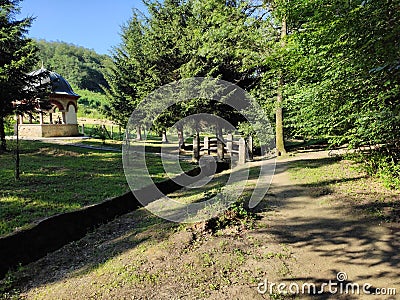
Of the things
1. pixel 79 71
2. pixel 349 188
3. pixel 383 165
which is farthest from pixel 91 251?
pixel 79 71

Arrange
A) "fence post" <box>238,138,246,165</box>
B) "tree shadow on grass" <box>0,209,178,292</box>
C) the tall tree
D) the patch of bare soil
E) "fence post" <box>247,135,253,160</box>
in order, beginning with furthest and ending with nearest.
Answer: "fence post" <box>247,135,253,160</box> → "fence post" <box>238,138,246,165</box> → the tall tree → "tree shadow on grass" <box>0,209,178,292</box> → the patch of bare soil

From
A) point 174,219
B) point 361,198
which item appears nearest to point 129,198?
point 174,219

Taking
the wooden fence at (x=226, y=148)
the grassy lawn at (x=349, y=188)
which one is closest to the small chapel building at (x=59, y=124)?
the wooden fence at (x=226, y=148)

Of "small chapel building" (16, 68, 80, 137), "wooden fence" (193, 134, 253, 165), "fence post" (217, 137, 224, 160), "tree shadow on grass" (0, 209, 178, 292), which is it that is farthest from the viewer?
"small chapel building" (16, 68, 80, 137)

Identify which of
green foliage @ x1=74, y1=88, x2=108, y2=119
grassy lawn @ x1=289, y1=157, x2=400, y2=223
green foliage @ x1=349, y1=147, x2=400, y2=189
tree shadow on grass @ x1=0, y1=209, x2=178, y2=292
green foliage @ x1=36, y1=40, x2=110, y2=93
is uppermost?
green foliage @ x1=36, y1=40, x2=110, y2=93

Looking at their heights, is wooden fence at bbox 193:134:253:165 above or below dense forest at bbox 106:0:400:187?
below

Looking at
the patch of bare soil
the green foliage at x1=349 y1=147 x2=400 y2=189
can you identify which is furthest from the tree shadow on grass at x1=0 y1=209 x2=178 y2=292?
the green foliage at x1=349 y1=147 x2=400 y2=189

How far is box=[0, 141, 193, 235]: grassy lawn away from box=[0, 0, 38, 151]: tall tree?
247cm

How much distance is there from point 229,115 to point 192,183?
664 centimetres

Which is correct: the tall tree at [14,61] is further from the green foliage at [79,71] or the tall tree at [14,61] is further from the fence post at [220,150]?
the green foliage at [79,71]

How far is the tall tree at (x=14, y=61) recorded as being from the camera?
36.0ft

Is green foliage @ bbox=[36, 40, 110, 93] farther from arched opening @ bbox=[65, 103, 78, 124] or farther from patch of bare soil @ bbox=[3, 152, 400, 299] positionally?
patch of bare soil @ bbox=[3, 152, 400, 299]

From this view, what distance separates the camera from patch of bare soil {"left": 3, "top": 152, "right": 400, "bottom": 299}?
11.3 feet

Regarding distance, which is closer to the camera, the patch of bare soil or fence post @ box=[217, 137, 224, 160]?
the patch of bare soil
